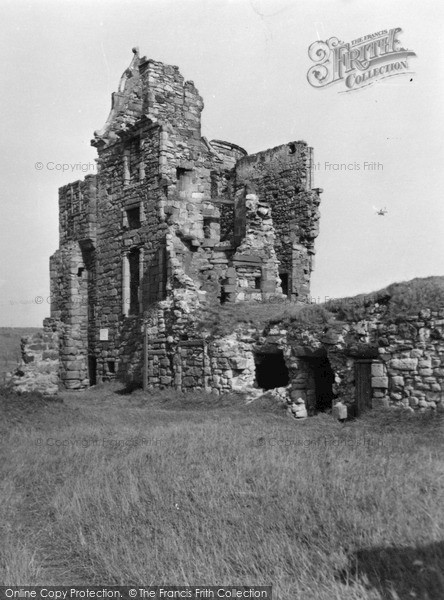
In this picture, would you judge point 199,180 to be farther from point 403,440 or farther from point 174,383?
point 403,440

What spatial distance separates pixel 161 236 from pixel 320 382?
786 centimetres

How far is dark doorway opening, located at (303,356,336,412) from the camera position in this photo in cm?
1503

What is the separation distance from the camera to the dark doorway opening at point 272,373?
17.3m

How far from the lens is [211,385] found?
53.8 ft

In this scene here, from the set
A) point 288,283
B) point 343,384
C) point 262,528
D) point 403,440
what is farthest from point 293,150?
point 262,528

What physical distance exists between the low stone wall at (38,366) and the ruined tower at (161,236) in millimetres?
3340

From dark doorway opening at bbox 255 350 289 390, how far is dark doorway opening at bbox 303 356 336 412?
1595 millimetres

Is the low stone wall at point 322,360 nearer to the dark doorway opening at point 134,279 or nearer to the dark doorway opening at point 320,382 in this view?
the dark doorway opening at point 320,382

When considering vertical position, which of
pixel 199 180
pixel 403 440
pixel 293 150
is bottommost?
pixel 403 440

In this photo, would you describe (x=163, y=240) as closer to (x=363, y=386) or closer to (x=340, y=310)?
(x=340, y=310)

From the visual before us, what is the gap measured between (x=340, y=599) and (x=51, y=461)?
6228mm

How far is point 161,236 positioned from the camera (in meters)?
20.4

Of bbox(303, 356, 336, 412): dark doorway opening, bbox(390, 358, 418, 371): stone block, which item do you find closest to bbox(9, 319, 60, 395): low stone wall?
bbox(303, 356, 336, 412): dark doorway opening

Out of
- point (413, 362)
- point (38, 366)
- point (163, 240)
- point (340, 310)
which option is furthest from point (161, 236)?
point (413, 362)
